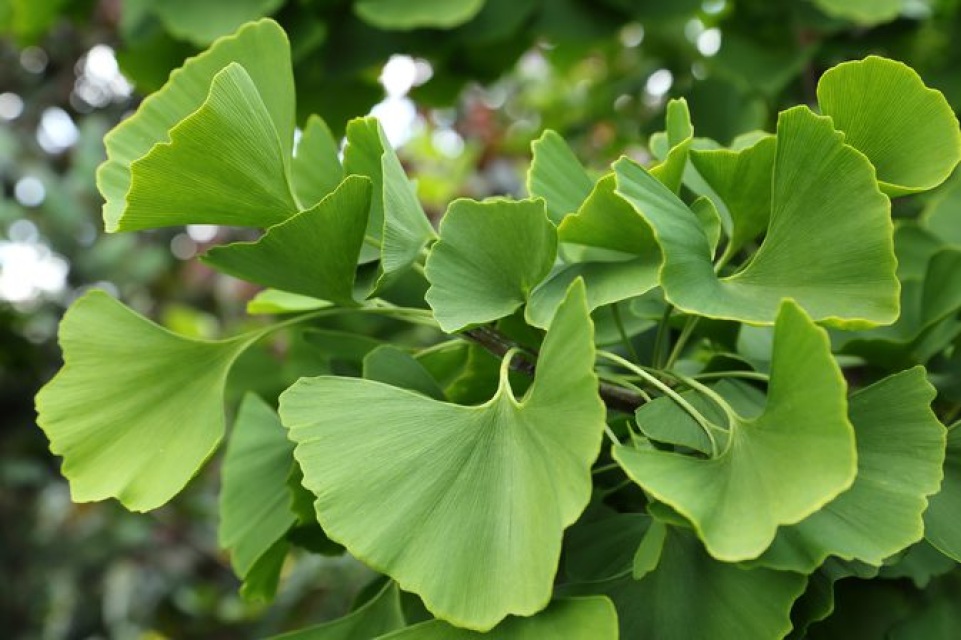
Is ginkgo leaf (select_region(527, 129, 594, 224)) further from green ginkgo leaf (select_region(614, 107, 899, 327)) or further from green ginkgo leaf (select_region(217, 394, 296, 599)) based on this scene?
green ginkgo leaf (select_region(217, 394, 296, 599))

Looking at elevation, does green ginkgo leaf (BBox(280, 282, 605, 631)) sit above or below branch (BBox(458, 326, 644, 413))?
above

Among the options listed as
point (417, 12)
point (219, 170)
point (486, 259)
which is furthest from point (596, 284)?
point (417, 12)

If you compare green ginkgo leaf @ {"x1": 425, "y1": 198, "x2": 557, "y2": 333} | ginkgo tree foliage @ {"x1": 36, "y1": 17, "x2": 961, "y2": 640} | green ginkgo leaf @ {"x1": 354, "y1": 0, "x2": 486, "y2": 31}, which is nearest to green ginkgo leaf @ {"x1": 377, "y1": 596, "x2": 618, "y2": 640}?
ginkgo tree foliage @ {"x1": 36, "y1": 17, "x2": 961, "y2": 640}

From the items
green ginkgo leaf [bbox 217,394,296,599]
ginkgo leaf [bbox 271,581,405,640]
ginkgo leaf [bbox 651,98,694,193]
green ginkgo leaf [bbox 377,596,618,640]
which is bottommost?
ginkgo leaf [bbox 271,581,405,640]

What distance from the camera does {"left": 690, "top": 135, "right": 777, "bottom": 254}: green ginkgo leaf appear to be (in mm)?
368

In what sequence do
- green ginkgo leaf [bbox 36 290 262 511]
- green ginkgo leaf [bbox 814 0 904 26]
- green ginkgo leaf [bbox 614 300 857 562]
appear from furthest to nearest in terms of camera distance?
green ginkgo leaf [bbox 814 0 904 26] → green ginkgo leaf [bbox 36 290 262 511] → green ginkgo leaf [bbox 614 300 857 562]

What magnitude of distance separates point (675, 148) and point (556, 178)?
6 cm

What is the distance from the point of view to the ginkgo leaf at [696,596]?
34cm

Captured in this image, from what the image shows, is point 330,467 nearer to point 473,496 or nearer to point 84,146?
point 473,496

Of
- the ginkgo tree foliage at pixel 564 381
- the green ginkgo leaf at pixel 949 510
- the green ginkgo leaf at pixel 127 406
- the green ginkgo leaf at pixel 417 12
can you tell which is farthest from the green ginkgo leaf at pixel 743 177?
the green ginkgo leaf at pixel 417 12

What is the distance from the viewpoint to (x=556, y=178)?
1.36 feet

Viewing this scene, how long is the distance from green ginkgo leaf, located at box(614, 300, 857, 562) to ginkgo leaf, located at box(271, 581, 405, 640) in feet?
0.58

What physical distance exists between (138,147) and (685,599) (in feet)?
0.94

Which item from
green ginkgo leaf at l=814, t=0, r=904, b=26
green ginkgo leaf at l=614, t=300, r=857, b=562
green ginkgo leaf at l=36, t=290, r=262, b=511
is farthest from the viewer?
green ginkgo leaf at l=814, t=0, r=904, b=26
